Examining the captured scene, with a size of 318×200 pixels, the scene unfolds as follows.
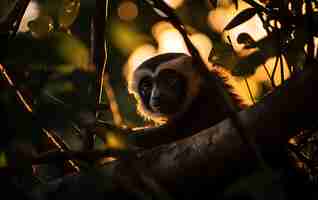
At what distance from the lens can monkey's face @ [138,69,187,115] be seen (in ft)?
19.9

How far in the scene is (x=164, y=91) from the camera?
20.5 ft

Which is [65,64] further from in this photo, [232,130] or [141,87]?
[141,87]

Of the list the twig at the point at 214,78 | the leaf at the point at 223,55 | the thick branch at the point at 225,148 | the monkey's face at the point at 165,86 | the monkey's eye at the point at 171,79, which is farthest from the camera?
the monkey's eye at the point at 171,79

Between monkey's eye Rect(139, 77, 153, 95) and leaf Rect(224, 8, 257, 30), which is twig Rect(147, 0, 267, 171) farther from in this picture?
monkey's eye Rect(139, 77, 153, 95)

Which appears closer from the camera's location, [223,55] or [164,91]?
[223,55]

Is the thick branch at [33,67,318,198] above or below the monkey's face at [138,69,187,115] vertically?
below

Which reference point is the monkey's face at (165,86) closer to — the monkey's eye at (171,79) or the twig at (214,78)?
the monkey's eye at (171,79)

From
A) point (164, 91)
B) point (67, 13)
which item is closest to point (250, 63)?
point (67, 13)

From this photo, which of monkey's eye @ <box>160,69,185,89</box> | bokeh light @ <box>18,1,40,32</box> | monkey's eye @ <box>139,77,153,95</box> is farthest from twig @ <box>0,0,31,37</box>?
monkey's eye @ <box>139,77,153,95</box>

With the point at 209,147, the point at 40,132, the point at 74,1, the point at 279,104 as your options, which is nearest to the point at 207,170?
the point at 209,147

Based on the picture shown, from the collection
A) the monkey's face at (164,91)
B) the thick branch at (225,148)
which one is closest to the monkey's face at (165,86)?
the monkey's face at (164,91)

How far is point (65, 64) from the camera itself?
295 cm

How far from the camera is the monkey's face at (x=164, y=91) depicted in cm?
607

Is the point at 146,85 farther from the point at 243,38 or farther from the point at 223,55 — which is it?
the point at 243,38
